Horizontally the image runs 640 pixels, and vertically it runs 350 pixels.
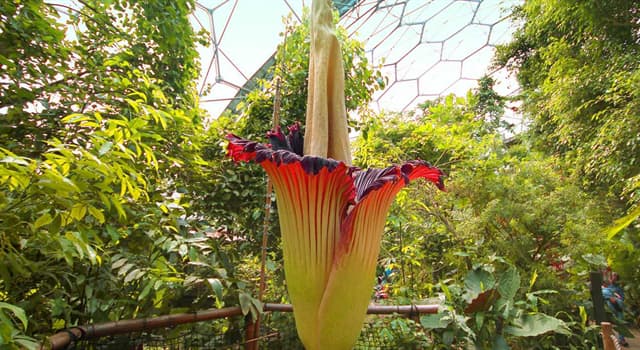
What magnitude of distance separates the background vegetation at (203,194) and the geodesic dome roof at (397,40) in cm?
355

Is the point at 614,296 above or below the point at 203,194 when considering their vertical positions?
below

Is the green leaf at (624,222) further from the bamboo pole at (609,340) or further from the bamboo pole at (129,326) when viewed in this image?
the bamboo pole at (609,340)

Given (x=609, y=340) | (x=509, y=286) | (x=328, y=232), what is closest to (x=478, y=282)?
(x=509, y=286)

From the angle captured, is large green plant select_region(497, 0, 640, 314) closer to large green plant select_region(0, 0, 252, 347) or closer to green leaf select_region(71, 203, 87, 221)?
large green plant select_region(0, 0, 252, 347)

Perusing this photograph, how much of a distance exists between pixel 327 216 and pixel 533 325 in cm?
135

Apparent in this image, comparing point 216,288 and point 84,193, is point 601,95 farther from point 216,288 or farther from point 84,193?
point 84,193

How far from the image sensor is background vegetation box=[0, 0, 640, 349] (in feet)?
2.15

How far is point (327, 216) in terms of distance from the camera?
0.50 m

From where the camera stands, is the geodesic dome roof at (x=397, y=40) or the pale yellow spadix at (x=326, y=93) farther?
the geodesic dome roof at (x=397, y=40)

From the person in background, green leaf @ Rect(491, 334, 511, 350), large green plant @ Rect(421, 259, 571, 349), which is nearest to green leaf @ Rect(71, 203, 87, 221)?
large green plant @ Rect(421, 259, 571, 349)

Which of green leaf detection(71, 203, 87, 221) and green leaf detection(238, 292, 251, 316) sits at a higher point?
green leaf detection(71, 203, 87, 221)

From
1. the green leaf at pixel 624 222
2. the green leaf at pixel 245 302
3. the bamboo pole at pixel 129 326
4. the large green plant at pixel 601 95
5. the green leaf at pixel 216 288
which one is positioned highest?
the large green plant at pixel 601 95

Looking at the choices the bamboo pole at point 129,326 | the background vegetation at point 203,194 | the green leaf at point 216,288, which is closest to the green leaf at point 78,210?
the background vegetation at point 203,194

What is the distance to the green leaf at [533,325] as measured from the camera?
51.2 inches
